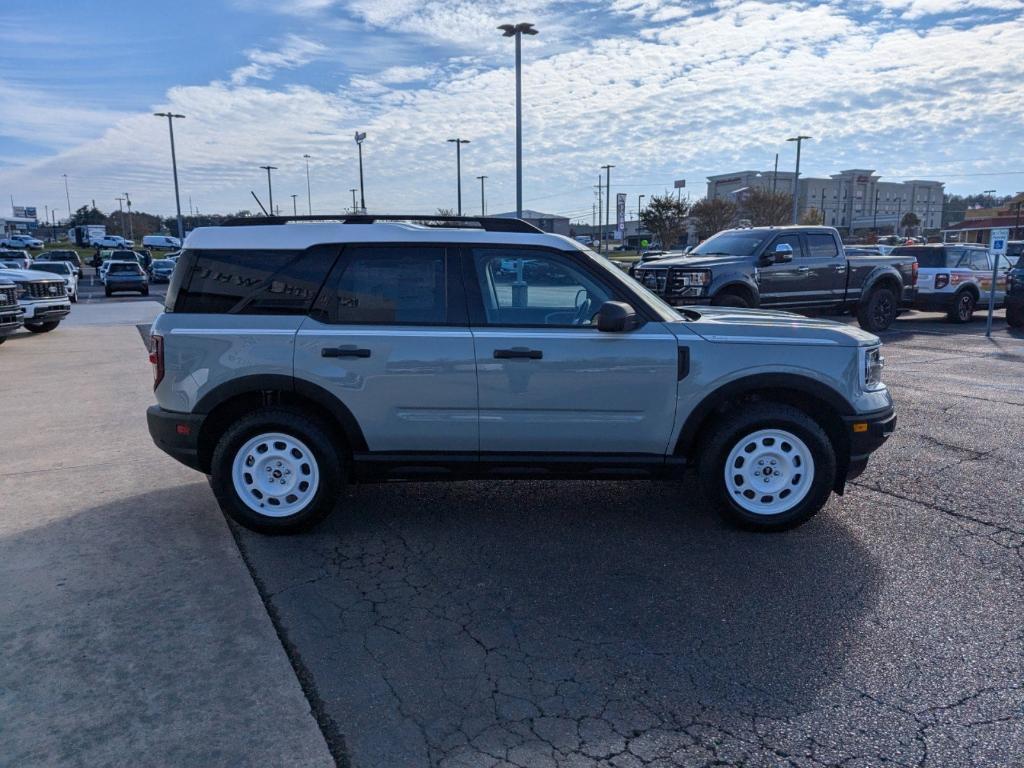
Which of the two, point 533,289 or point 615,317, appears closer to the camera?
point 615,317

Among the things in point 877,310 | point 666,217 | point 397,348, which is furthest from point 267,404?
point 666,217

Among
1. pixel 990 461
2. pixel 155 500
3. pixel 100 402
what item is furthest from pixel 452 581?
pixel 100 402

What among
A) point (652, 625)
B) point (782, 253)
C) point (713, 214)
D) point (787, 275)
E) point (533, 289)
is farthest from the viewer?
point (713, 214)

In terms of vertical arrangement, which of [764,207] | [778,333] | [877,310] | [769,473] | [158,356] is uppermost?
[764,207]

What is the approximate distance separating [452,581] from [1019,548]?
327cm

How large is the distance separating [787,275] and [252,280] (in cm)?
1158

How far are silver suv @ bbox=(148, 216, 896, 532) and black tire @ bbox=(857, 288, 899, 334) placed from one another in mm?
11685

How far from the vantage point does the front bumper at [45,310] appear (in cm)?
1454

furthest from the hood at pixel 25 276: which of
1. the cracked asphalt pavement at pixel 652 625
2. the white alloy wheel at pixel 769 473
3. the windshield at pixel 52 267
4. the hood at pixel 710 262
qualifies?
the white alloy wheel at pixel 769 473

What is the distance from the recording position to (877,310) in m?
15.5

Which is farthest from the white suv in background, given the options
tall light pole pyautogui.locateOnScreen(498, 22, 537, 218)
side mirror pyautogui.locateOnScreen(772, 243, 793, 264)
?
tall light pole pyautogui.locateOnScreen(498, 22, 537, 218)

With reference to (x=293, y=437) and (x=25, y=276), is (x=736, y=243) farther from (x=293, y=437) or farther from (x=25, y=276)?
(x=25, y=276)

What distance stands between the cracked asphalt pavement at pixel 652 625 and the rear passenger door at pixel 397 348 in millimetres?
714

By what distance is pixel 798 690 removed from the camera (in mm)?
3064
